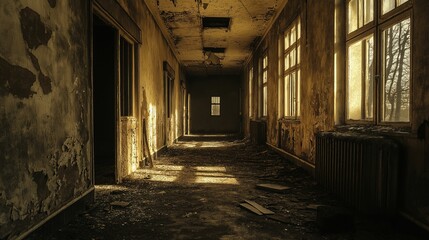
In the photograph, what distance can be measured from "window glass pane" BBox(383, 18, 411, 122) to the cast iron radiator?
0.37 meters

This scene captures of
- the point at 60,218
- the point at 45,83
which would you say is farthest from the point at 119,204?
the point at 45,83

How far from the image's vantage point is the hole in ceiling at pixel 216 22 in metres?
8.55

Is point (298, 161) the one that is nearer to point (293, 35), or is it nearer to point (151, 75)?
point (293, 35)

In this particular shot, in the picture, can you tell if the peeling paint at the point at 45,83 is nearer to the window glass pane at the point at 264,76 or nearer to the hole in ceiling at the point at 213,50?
the window glass pane at the point at 264,76

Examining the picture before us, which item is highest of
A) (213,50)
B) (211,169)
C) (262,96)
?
(213,50)

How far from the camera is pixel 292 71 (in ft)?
22.1

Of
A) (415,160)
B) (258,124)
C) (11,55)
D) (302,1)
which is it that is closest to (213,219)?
(415,160)

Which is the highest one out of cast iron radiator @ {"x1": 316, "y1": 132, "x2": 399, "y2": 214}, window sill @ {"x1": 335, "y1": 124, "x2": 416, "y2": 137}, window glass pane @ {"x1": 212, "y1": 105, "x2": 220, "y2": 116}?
window glass pane @ {"x1": 212, "y1": 105, "x2": 220, "y2": 116}

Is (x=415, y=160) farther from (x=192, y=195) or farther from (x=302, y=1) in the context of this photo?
(x=302, y=1)

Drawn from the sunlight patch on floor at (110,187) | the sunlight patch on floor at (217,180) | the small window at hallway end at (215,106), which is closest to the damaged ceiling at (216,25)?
the sunlight patch on floor at (217,180)

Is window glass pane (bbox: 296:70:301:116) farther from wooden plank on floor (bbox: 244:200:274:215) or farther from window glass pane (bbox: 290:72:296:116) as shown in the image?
wooden plank on floor (bbox: 244:200:274:215)

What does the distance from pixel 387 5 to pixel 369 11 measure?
1.38 ft

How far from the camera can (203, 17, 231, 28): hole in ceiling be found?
855 centimetres

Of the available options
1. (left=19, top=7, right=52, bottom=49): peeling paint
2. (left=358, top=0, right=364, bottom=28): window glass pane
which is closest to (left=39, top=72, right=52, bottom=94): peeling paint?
(left=19, top=7, right=52, bottom=49): peeling paint
